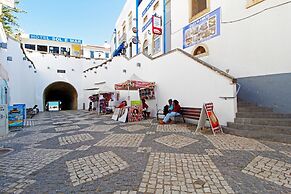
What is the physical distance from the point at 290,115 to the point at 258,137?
5.91 ft

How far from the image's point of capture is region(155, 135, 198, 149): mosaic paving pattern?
173 inches

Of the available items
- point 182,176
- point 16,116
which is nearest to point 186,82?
point 182,176

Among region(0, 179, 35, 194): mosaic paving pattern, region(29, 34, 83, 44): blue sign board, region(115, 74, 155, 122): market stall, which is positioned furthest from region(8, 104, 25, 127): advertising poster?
region(29, 34, 83, 44): blue sign board

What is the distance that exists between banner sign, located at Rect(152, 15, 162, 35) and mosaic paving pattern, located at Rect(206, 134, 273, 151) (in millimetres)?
10179

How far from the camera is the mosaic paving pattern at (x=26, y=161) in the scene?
3.01 meters

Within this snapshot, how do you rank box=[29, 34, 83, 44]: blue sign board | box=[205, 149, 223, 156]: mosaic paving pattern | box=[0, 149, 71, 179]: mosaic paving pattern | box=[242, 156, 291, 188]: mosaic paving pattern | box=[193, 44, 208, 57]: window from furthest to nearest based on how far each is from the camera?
1. box=[29, 34, 83, 44]: blue sign board
2. box=[193, 44, 208, 57]: window
3. box=[205, 149, 223, 156]: mosaic paving pattern
4. box=[0, 149, 71, 179]: mosaic paving pattern
5. box=[242, 156, 291, 188]: mosaic paving pattern

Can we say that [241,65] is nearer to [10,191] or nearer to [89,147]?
[89,147]

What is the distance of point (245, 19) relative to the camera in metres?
7.08

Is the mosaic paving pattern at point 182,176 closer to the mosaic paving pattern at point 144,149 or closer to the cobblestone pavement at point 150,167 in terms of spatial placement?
the cobblestone pavement at point 150,167

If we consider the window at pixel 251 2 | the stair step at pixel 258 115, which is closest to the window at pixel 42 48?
the window at pixel 251 2

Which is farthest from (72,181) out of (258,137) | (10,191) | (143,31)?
(143,31)

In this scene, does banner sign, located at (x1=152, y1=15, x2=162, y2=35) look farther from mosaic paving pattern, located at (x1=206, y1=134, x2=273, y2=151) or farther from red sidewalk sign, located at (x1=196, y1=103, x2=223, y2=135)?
mosaic paving pattern, located at (x1=206, y1=134, x2=273, y2=151)

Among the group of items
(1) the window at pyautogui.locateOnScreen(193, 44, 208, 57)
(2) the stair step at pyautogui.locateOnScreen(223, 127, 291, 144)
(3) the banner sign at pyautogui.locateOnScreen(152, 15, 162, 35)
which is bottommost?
(2) the stair step at pyautogui.locateOnScreen(223, 127, 291, 144)

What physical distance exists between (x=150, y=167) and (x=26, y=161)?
2784 millimetres
